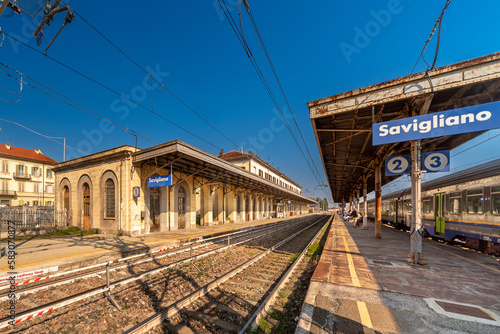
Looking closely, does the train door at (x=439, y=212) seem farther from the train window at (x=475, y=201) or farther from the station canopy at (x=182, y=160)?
the station canopy at (x=182, y=160)

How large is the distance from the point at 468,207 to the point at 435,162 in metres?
4.83

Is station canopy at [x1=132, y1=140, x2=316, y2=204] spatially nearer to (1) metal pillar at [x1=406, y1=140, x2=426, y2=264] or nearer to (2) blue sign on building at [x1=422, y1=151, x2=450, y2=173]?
(1) metal pillar at [x1=406, y1=140, x2=426, y2=264]

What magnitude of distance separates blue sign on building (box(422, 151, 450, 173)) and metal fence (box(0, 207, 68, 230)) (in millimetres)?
22504

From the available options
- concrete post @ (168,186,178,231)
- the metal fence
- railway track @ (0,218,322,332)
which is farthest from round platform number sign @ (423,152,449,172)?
the metal fence

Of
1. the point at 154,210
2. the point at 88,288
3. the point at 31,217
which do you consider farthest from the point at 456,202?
the point at 31,217

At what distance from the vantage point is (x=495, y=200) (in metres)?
8.15

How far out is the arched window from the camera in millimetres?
15269

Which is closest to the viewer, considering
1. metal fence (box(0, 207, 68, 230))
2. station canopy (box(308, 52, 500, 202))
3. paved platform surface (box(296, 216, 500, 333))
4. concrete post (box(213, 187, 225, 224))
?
paved platform surface (box(296, 216, 500, 333))

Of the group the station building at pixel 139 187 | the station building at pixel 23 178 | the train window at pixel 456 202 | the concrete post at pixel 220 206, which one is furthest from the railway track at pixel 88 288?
the station building at pixel 23 178

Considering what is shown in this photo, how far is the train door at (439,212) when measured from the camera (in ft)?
38.6

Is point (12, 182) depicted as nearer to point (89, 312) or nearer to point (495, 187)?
point (89, 312)

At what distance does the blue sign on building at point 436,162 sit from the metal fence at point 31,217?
22504mm

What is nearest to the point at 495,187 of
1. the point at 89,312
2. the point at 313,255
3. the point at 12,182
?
the point at 313,255

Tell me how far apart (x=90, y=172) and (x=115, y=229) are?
5.30m
